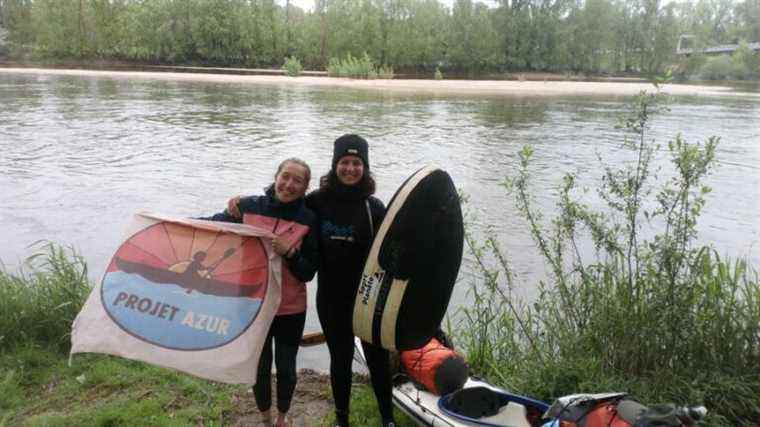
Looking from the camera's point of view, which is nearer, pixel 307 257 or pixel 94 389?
pixel 307 257

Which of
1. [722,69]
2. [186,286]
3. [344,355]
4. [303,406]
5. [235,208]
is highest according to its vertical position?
[722,69]

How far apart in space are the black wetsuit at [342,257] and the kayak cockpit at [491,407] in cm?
48

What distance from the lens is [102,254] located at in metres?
8.01

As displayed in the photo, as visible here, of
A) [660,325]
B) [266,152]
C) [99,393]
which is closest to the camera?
[660,325]

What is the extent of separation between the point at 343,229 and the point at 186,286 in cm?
85

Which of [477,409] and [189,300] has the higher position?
[189,300]

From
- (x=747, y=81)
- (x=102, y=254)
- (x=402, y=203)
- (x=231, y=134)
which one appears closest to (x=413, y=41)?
(x=747, y=81)

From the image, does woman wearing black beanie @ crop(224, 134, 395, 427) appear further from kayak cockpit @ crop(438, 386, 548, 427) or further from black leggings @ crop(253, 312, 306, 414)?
kayak cockpit @ crop(438, 386, 548, 427)

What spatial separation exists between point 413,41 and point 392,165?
57.5 meters

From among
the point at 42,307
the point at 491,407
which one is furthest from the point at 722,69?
the point at 42,307

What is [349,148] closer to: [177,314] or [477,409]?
[177,314]

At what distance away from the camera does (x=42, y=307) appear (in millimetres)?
4887

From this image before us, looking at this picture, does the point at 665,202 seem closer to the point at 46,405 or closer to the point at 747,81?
the point at 46,405

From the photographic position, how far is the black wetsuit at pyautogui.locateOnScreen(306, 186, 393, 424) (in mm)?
3221
